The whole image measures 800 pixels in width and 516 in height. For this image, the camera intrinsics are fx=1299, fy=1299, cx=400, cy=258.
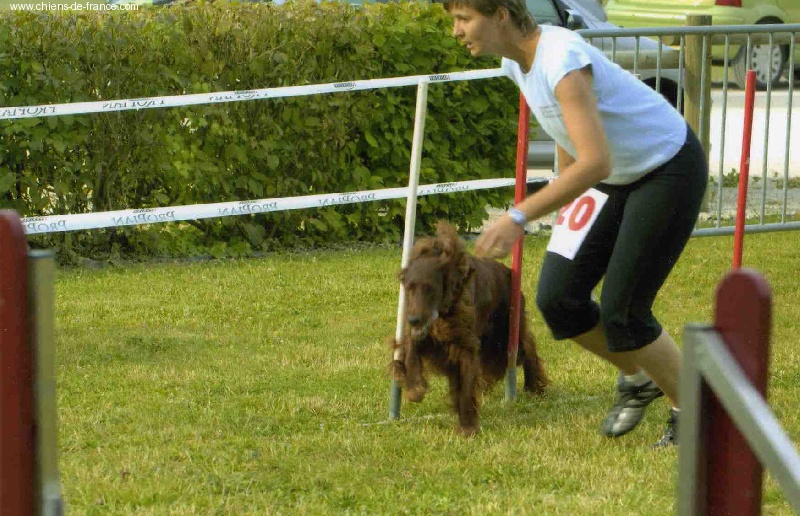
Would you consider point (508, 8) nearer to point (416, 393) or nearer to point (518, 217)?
point (518, 217)

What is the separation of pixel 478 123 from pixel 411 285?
498 cm

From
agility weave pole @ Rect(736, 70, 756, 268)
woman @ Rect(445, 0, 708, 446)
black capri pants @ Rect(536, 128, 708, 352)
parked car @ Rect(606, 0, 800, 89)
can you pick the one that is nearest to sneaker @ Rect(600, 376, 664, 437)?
woman @ Rect(445, 0, 708, 446)

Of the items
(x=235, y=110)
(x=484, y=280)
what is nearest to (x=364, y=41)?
(x=235, y=110)

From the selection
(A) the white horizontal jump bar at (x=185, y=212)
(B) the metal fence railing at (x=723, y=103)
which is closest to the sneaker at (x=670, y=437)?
(B) the metal fence railing at (x=723, y=103)

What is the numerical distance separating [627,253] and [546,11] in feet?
29.2

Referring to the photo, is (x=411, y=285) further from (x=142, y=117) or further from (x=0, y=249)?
(x=142, y=117)

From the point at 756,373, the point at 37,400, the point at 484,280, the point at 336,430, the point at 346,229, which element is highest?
the point at 756,373

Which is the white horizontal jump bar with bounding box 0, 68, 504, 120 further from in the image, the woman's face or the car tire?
the car tire

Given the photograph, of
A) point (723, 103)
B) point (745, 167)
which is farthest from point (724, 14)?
point (745, 167)

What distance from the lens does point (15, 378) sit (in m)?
2.25

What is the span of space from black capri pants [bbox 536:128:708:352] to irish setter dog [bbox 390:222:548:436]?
1.41ft

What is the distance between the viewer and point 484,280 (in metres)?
5.12

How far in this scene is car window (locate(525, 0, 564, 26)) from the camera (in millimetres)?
12656

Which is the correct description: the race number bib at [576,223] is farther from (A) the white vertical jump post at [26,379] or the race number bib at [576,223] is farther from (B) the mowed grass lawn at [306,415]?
(A) the white vertical jump post at [26,379]
